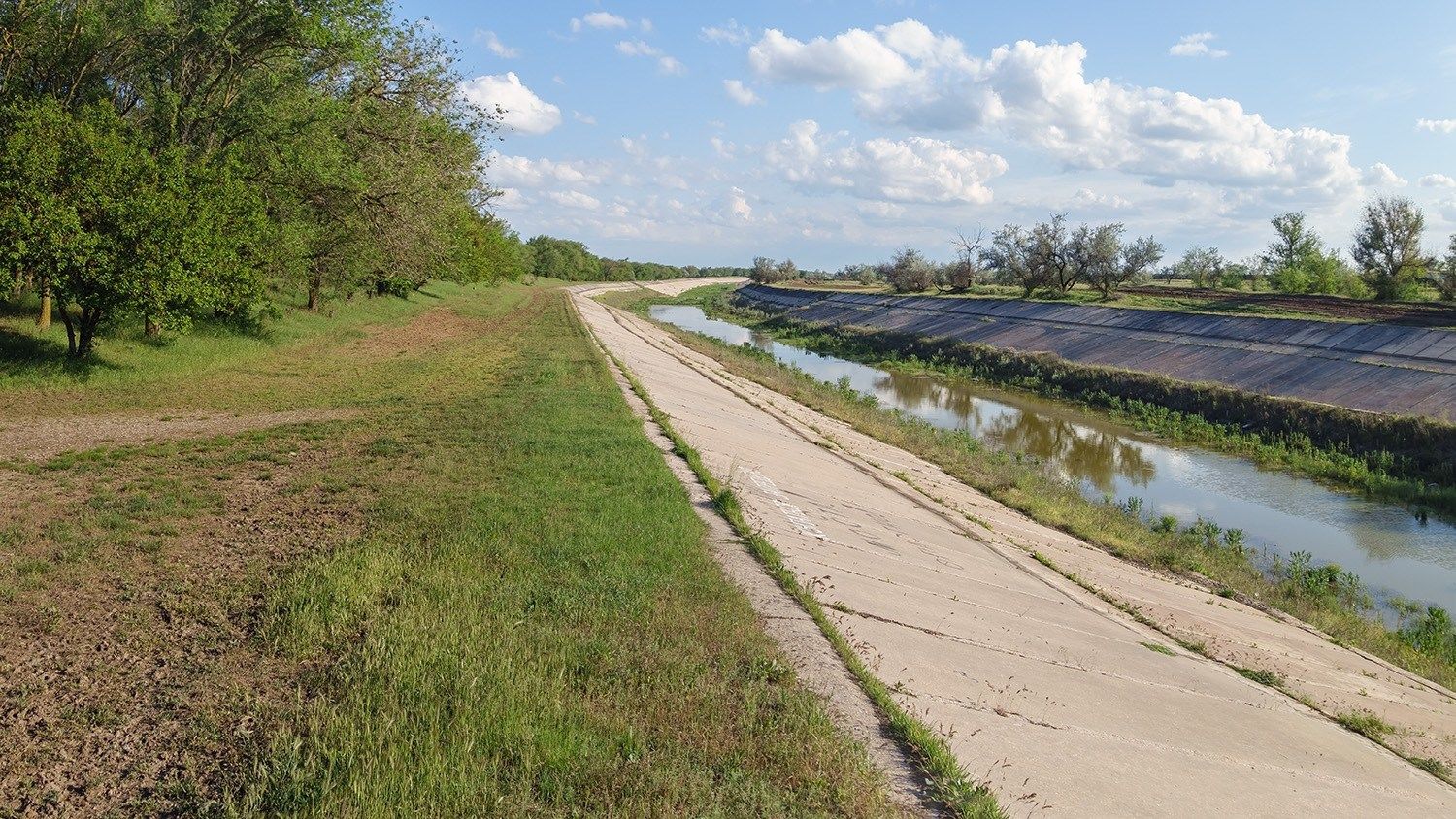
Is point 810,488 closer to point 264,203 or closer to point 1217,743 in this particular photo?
point 1217,743

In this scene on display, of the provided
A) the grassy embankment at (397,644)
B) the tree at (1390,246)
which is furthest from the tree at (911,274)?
the grassy embankment at (397,644)

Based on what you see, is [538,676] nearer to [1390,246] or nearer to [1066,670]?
[1066,670]

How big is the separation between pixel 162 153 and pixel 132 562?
629 inches

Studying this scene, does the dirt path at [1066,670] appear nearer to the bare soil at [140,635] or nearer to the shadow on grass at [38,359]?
the bare soil at [140,635]

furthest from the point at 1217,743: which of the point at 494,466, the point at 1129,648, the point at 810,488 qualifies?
the point at 494,466

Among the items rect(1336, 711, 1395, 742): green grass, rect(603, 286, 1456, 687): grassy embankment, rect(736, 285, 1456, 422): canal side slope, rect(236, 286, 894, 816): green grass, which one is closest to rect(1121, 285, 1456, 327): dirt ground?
rect(736, 285, 1456, 422): canal side slope

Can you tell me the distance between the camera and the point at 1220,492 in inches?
790

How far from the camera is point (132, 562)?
24.6 ft

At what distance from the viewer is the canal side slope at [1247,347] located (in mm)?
24734

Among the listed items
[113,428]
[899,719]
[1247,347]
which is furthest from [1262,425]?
[113,428]

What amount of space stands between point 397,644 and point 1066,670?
20.4ft

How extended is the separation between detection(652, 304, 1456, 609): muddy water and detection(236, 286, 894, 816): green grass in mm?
13315

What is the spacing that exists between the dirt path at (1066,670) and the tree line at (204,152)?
1281 cm

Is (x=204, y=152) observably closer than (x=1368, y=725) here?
No
